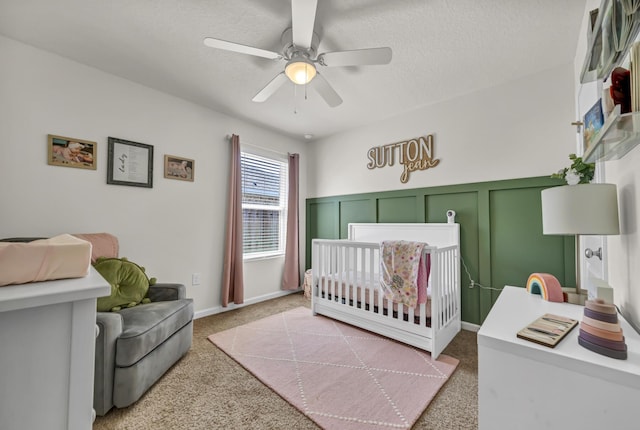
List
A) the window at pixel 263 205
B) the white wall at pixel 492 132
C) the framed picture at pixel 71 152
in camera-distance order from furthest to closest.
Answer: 1. the window at pixel 263 205
2. the white wall at pixel 492 132
3. the framed picture at pixel 71 152

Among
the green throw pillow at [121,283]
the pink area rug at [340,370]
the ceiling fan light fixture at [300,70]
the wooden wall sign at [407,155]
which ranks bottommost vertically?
the pink area rug at [340,370]

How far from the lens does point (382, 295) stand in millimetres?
2295

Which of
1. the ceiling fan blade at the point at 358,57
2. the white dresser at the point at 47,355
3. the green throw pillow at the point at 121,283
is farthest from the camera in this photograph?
the green throw pillow at the point at 121,283

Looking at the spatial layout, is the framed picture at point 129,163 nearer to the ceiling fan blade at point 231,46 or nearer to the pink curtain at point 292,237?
the ceiling fan blade at point 231,46

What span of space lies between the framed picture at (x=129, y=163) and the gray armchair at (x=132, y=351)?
48.8 inches

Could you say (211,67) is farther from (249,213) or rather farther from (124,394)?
(124,394)

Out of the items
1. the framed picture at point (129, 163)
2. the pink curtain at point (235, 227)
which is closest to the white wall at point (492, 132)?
the pink curtain at point (235, 227)

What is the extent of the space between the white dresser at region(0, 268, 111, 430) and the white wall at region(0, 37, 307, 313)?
2107 millimetres

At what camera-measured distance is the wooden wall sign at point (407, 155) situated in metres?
2.86

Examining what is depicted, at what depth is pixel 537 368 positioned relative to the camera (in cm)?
75

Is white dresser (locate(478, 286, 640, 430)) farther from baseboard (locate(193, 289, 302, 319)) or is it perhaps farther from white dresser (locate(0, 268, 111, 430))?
baseboard (locate(193, 289, 302, 319))

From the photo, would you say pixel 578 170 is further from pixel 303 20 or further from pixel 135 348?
pixel 135 348

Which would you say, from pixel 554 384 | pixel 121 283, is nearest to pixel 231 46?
pixel 121 283

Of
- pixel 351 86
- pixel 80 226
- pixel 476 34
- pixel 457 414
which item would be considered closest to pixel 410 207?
pixel 351 86
